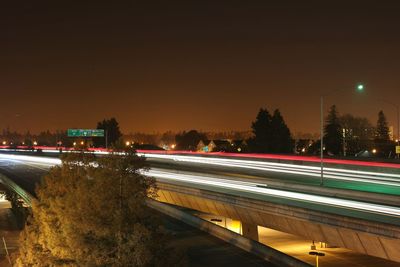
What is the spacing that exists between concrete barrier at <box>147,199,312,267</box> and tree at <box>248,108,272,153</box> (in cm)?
7974

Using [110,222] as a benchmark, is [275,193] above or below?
below

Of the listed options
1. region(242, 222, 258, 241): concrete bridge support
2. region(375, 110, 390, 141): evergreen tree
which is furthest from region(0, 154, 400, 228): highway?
region(375, 110, 390, 141): evergreen tree

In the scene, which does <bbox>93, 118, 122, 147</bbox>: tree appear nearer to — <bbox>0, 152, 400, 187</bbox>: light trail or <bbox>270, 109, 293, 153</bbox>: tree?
<bbox>270, 109, 293, 153</bbox>: tree

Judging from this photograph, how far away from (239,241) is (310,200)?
882 centimetres

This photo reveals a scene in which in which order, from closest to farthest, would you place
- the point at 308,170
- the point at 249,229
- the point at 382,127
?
the point at 249,229, the point at 308,170, the point at 382,127

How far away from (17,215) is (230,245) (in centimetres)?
3259

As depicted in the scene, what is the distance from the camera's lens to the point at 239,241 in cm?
2706

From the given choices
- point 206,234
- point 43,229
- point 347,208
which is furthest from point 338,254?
point 43,229

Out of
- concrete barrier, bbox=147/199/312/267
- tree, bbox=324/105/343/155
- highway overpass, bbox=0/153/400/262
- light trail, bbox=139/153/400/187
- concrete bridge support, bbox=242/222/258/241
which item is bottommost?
concrete bridge support, bbox=242/222/258/241

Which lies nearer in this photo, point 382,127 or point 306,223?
point 306,223

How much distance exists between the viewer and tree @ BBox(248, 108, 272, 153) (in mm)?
114875

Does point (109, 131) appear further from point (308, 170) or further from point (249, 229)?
point (249, 229)

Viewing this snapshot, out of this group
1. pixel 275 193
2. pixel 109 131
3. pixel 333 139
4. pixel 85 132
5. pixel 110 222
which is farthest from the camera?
pixel 109 131

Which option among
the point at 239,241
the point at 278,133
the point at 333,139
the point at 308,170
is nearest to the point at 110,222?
the point at 239,241
